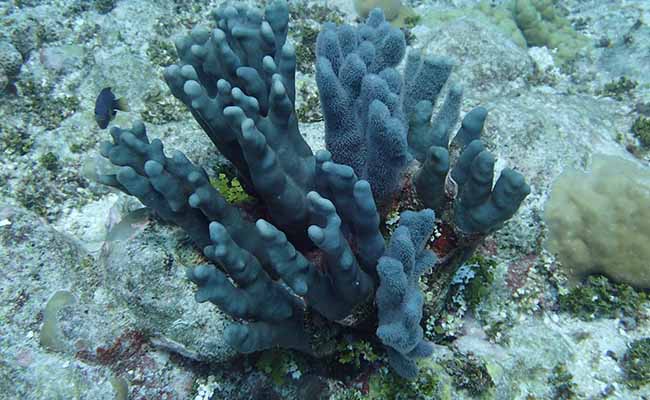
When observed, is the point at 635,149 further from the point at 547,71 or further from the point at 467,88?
the point at 547,71

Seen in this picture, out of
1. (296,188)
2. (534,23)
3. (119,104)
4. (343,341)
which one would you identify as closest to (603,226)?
(343,341)

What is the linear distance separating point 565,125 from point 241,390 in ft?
13.9

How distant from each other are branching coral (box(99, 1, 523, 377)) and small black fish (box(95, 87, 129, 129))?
2635mm

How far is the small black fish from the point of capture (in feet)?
16.7

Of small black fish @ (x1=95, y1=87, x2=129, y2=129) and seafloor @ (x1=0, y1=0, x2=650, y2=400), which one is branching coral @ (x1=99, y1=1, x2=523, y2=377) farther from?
small black fish @ (x1=95, y1=87, x2=129, y2=129)

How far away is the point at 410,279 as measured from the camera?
96.1 inches

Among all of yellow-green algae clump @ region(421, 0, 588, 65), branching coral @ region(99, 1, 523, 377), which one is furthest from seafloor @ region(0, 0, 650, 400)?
yellow-green algae clump @ region(421, 0, 588, 65)

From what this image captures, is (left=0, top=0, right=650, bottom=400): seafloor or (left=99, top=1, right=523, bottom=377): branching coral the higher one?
(left=99, top=1, right=523, bottom=377): branching coral

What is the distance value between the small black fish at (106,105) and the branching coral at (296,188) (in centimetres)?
263

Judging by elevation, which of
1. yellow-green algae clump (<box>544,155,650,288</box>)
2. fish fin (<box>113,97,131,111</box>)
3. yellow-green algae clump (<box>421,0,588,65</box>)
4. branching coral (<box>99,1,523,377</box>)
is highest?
branching coral (<box>99,1,523,377</box>)

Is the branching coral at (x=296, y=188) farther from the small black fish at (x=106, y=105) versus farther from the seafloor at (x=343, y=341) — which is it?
the small black fish at (x=106, y=105)

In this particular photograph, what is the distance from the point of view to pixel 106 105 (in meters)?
5.13

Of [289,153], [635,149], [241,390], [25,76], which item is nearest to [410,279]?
[289,153]

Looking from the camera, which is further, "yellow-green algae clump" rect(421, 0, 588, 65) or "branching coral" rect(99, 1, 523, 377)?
"yellow-green algae clump" rect(421, 0, 588, 65)
